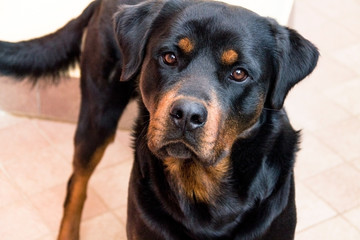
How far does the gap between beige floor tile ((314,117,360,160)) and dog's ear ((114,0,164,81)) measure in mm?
1816

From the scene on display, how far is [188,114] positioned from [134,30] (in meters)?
0.49

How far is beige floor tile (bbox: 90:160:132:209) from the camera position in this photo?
12.2 feet

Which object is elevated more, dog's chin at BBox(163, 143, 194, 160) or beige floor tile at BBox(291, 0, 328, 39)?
dog's chin at BBox(163, 143, 194, 160)

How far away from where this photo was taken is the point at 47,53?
325 cm

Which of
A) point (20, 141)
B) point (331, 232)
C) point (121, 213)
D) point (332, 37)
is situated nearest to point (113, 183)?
point (121, 213)

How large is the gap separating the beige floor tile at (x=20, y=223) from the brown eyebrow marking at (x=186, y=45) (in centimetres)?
146

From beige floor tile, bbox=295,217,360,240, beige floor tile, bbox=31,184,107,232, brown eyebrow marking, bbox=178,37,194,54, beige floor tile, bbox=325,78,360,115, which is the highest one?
brown eyebrow marking, bbox=178,37,194,54

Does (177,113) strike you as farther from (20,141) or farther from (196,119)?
(20,141)

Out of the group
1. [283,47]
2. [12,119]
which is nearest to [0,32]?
[12,119]

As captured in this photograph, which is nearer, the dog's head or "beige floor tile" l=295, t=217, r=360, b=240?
the dog's head

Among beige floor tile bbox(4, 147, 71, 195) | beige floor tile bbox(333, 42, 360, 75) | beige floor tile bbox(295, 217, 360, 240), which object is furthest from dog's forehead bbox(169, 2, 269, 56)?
beige floor tile bbox(333, 42, 360, 75)

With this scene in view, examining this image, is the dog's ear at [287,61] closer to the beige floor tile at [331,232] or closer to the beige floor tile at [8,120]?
the beige floor tile at [331,232]

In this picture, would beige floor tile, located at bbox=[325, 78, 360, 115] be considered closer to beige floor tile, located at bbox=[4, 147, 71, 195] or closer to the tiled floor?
the tiled floor

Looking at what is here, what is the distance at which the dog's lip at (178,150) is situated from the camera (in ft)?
7.78
